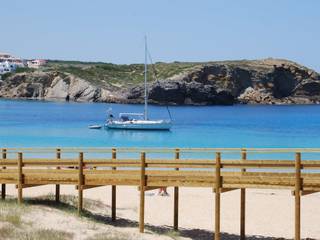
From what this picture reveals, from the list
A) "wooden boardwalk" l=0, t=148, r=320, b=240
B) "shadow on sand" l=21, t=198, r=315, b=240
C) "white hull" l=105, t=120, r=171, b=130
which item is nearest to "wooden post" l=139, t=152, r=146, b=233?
"wooden boardwalk" l=0, t=148, r=320, b=240

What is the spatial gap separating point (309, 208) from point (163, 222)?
309 inches

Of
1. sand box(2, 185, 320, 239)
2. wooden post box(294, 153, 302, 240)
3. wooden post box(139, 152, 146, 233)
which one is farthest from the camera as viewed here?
sand box(2, 185, 320, 239)

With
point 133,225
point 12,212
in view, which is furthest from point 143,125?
point 12,212

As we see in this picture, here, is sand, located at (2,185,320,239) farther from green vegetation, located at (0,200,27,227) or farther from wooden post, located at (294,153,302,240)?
wooden post, located at (294,153,302,240)

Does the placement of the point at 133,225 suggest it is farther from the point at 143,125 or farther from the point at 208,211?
the point at 143,125

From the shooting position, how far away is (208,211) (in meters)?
30.4

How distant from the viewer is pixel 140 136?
300ft

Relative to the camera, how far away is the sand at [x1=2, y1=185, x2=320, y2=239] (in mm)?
25766

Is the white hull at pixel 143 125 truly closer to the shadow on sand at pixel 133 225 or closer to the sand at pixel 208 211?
the sand at pixel 208 211

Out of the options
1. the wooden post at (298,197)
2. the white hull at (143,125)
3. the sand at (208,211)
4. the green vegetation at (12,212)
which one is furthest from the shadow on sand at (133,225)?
the white hull at (143,125)

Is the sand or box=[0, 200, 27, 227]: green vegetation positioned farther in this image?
the sand

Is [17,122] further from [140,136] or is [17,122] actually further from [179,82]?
[179,82]

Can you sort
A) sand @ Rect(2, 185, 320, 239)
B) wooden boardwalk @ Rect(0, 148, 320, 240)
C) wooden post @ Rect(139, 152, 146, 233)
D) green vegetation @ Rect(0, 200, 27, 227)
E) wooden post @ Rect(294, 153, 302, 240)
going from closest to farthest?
green vegetation @ Rect(0, 200, 27, 227) → wooden post @ Rect(294, 153, 302, 240) → wooden boardwalk @ Rect(0, 148, 320, 240) → wooden post @ Rect(139, 152, 146, 233) → sand @ Rect(2, 185, 320, 239)

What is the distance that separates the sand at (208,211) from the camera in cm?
2577
